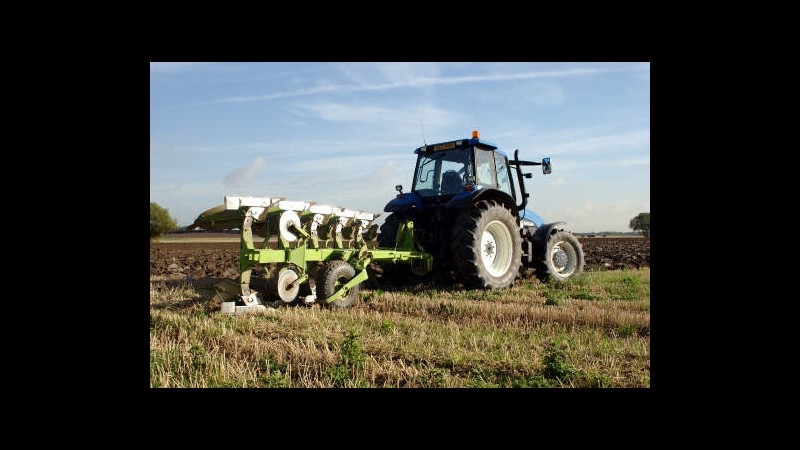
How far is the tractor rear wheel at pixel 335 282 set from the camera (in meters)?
5.57

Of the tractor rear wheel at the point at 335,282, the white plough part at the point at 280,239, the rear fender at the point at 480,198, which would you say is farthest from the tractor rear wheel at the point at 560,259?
the tractor rear wheel at the point at 335,282

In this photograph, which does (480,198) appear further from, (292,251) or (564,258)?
(292,251)

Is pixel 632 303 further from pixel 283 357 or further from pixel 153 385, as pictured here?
pixel 153 385

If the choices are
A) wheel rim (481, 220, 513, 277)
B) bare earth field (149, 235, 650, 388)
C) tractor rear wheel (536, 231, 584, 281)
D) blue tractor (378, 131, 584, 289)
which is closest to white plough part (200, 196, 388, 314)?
bare earth field (149, 235, 650, 388)

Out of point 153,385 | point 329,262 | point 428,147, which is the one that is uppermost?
point 428,147

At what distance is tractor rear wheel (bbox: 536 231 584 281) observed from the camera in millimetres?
8500

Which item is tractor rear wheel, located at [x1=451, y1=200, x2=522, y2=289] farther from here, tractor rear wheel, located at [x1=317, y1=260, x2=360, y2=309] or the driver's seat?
tractor rear wheel, located at [x1=317, y1=260, x2=360, y2=309]

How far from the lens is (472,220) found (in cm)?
691

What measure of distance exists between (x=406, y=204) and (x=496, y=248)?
156cm

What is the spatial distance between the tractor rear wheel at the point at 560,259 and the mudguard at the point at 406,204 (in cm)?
240

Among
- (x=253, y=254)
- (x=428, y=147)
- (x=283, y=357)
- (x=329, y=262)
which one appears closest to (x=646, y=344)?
(x=283, y=357)

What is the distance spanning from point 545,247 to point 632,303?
8.09ft

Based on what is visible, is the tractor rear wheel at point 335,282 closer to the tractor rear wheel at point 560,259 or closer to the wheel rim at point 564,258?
the tractor rear wheel at point 560,259
